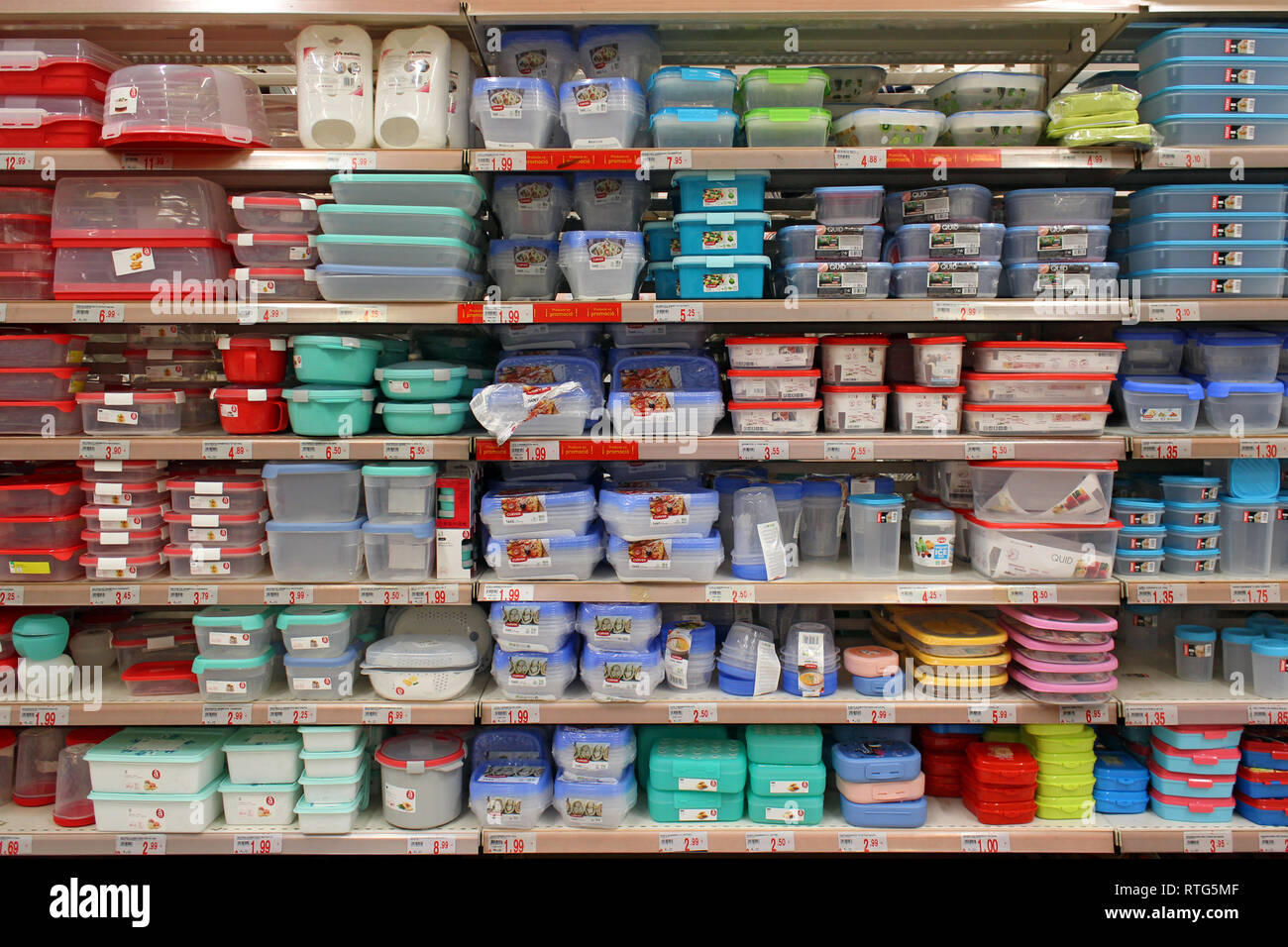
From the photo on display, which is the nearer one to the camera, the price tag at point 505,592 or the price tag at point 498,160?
the price tag at point 498,160

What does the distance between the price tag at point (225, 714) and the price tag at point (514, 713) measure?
874 millimetres

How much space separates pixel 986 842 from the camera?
258 cm

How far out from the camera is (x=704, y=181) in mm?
2605

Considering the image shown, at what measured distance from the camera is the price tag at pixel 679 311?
255cm

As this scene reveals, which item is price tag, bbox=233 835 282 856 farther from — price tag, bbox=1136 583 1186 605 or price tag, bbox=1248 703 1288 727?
price tag, bbox=1248 703 1288 727

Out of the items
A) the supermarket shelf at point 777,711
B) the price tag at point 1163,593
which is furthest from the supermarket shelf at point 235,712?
the price tag at point 1163,593

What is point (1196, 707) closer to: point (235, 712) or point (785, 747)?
point (785, 747)

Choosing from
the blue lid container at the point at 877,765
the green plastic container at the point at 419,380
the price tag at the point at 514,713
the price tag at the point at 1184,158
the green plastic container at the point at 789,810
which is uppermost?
the price tag at the point at 1184,158

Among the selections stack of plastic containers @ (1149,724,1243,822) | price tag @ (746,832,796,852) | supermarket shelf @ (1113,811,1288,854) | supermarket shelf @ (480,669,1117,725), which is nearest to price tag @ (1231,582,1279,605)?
stack of plastic containers @ (1149,724,1243,822)

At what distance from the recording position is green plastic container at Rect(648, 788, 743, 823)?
8.66 feet

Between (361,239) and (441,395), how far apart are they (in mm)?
574

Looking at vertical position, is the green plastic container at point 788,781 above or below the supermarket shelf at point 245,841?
above

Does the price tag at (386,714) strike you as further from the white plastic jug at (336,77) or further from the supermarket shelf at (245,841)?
the white plastic jug at (336,77)

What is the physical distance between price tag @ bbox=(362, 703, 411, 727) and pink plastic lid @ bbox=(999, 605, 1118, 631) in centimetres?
220
